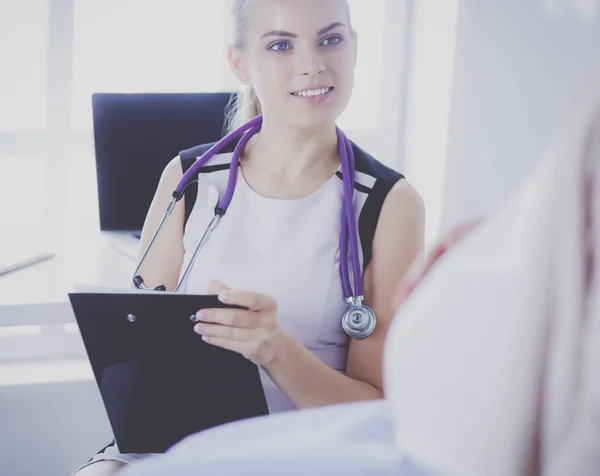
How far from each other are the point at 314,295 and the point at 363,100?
4.74 feet

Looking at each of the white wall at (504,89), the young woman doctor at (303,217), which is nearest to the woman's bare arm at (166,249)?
the young woman doctor at (303,217)

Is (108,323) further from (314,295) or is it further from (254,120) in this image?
(254,120)

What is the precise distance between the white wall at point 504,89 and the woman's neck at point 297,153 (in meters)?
0.55

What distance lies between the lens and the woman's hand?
0.99 meters

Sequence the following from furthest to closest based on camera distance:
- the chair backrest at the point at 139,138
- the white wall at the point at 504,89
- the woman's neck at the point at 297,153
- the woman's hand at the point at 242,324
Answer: the chair backrest at the point at 139,138 → the white wall at the point at 504,89 → the woman's neck at the point at 297,153 → the woman's hand at the point at 242,324

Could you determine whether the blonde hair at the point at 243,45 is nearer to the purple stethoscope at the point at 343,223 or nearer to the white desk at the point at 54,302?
the purple stethoscope at the point at 343,223

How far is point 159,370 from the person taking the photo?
1.06 meters

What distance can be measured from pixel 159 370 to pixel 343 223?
1.11 ft

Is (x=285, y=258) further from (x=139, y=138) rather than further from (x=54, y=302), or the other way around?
(x=139, y=138)

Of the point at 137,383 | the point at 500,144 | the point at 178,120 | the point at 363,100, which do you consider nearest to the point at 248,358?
the point at 137,383

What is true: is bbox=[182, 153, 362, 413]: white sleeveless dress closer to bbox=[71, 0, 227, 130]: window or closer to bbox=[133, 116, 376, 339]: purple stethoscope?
bbox=[133, 116, 376, 339]: purple stethoscope

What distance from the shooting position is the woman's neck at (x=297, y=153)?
4.18 ft

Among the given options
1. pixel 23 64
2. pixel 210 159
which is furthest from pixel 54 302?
pixel 23 64

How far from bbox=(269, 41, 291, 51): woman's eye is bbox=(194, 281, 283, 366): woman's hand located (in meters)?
0.40
